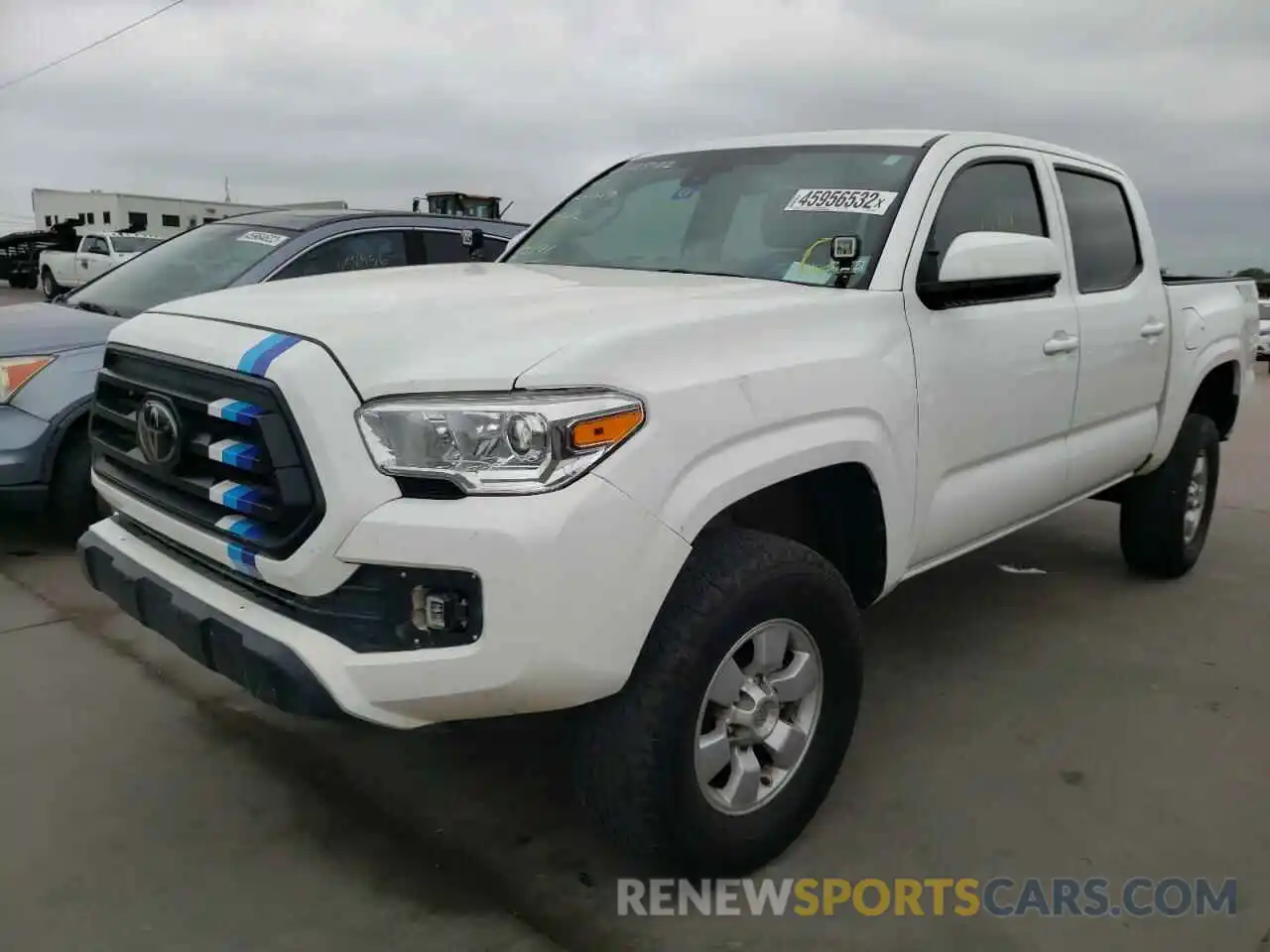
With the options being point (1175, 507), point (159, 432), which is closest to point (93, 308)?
point (159, 432)

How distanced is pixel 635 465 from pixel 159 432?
1.19m

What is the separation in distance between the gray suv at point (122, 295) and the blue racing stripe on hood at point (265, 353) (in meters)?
2.44

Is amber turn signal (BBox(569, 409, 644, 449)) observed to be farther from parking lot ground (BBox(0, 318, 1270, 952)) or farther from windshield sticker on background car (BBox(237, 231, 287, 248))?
windshield sticker on background car (BBox(237, 231, 287, 248))

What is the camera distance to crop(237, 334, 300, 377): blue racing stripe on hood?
2180mm

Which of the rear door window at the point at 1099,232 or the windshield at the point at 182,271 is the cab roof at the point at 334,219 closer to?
the windshield at the point at 182,271

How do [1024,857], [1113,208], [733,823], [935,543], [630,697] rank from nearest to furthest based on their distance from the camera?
1. [630,697]
2. [733,823]
3. [1024,857]
4. [935,543]
5. [1113,208]

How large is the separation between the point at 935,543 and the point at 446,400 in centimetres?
166

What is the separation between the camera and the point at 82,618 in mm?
4059

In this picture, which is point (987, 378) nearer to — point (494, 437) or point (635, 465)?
point (635, 465)

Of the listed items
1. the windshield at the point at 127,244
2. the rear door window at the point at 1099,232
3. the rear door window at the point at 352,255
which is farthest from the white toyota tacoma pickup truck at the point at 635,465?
the windshield at the point at 127,244

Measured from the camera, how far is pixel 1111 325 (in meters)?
3.89

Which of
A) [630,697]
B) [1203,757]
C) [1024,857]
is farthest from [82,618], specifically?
[1203,757]

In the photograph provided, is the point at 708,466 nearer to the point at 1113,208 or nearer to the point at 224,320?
the point at 224,320

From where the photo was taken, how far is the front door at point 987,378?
2.96 m
